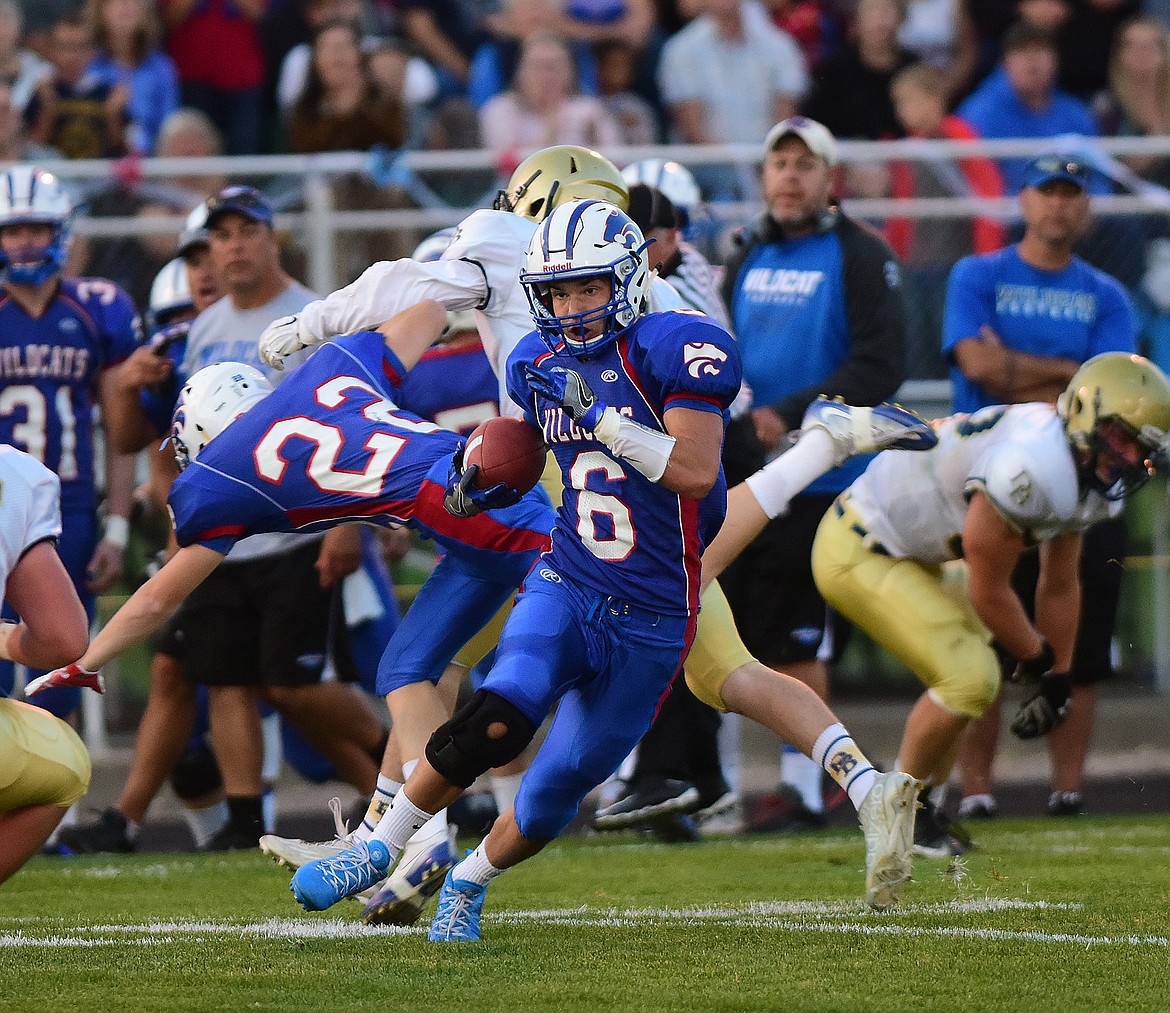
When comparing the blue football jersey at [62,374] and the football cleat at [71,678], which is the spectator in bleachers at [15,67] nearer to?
the blue football jersey at [62,374]

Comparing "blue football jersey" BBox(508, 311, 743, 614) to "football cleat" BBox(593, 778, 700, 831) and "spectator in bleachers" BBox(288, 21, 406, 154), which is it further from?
"spectator in bleachers" BBox(288, 21, 406, 154)

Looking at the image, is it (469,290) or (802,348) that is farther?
(802,348)

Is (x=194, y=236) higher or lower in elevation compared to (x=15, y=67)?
lower

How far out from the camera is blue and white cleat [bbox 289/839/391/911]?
4.45 meters

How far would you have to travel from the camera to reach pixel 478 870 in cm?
455

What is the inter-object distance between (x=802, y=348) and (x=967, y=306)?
736mm

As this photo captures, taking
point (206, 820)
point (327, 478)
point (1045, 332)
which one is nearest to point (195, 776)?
point (206, 820)

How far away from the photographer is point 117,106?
9961 mm

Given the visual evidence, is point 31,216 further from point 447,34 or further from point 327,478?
point 447,34

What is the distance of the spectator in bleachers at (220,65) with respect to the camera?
1057cm

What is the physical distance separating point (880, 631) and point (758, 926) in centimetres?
181

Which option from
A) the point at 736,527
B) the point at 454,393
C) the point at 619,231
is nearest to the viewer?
the point at 619,231

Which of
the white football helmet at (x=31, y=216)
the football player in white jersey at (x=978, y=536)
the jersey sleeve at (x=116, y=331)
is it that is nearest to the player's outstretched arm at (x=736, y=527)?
the football player in white jersey at (x=978, y=536)

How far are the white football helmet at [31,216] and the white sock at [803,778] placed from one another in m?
3.09
